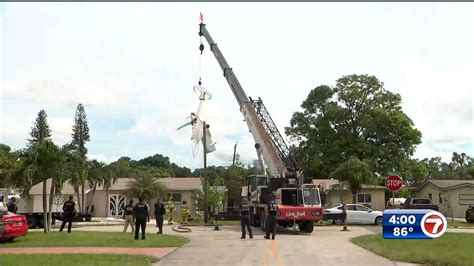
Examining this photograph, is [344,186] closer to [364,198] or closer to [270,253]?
[364,198]

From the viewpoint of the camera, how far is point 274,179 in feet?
98.0

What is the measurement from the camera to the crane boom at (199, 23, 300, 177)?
3016 cm

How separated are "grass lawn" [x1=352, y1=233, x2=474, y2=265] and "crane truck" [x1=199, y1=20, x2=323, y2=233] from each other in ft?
19.5

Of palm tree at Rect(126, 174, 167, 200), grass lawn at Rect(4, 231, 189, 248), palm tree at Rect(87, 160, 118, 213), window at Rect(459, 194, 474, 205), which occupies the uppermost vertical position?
palm tree at Rect(87, 160, 118, 213)

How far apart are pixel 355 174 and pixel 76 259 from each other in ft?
123

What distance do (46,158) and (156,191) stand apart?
1127 inches

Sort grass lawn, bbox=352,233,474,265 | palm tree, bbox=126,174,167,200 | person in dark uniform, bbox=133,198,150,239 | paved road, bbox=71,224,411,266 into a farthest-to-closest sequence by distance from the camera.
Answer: palm tree, bbox=126,174,167,200 → person in dark uniform, bbox=133,198,150,239 → paved road, bbox=71,224,411,266 → grass lawn, bbox=352,233,474,265

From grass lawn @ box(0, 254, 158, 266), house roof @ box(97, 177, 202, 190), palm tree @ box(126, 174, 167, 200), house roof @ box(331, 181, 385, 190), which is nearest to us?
grass lawn @ box(0, 254, 158, 266)

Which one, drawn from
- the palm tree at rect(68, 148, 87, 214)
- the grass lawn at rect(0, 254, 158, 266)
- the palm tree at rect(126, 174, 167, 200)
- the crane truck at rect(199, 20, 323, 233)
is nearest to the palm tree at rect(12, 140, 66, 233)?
the palm tree at rect(68, 148, 87, 214)

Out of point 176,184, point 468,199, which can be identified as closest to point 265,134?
point 176,184

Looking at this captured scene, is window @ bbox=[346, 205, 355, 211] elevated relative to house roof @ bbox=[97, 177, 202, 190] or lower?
lower

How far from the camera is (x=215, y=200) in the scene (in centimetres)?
4469

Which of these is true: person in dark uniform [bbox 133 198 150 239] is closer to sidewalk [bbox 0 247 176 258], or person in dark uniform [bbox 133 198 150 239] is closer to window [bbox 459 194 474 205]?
sidewalk [bbox 0 247 176 258]

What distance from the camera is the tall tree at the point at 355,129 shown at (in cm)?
5700
